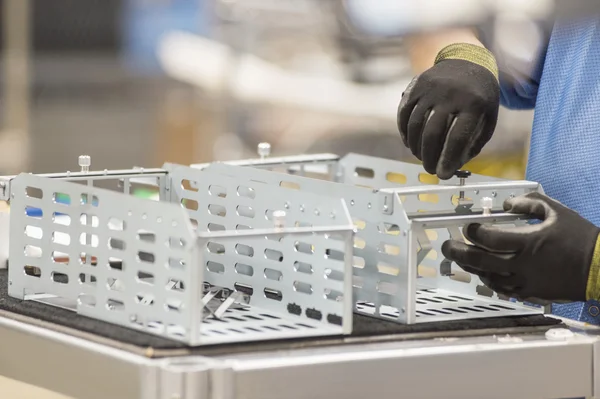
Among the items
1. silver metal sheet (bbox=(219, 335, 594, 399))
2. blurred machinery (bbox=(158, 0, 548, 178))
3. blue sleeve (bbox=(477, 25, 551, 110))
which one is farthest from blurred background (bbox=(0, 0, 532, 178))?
silver metal sheet (bbox=(219, 335, 594, 399))

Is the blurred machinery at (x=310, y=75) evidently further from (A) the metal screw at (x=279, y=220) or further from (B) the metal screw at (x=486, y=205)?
(A) the metal screw at (x=279, y=220)

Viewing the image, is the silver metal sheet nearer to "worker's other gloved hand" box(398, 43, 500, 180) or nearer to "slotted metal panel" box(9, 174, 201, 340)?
"slotted metal panel" box(9, 174, 201, 340)

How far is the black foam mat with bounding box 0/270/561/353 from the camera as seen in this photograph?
1.35m

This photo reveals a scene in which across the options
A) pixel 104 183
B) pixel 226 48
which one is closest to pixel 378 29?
pixel 226 48

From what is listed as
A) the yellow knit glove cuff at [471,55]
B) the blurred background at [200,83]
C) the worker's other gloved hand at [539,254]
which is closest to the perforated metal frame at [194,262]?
the worker's other gloved hand at [539,254]

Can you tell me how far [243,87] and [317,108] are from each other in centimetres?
35

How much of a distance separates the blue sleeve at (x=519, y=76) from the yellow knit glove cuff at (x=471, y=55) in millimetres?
161

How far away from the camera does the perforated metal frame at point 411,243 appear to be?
4.84 feet

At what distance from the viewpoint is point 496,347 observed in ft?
4.58

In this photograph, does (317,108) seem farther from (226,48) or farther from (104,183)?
(104,183)

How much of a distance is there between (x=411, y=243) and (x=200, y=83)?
10.5 feet

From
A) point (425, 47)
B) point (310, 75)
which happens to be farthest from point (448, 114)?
point (310, 75)

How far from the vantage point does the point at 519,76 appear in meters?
2.14

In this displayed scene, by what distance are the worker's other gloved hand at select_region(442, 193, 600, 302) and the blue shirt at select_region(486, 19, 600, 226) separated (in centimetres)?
37
